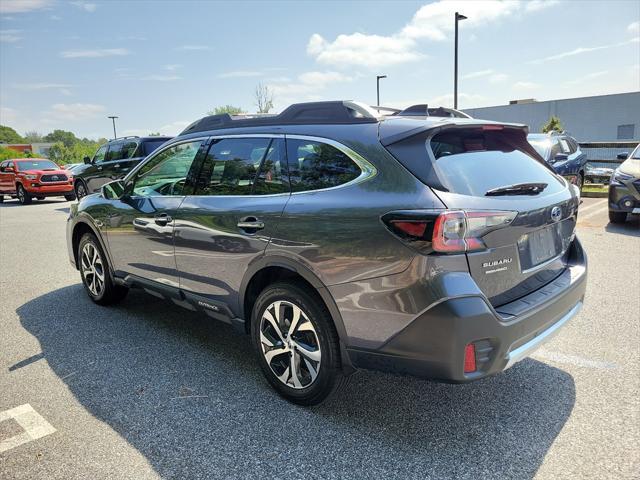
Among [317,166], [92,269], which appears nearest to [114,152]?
[92,269]

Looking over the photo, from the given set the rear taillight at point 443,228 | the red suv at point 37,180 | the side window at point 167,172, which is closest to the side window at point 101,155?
the red suv at point 37,180

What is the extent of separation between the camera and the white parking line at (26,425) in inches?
111

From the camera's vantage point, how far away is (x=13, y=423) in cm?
300

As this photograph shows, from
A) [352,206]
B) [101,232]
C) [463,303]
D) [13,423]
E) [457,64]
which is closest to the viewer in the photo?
[463,303]

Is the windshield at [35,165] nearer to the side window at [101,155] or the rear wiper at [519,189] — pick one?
the side window at [101,155]

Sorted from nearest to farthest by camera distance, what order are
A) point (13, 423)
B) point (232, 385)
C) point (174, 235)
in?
point (13, 423)
point (232, 385)
point (174, 235)

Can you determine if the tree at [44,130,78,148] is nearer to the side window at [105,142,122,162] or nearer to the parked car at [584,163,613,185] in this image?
the side window at [105,142,122,162]

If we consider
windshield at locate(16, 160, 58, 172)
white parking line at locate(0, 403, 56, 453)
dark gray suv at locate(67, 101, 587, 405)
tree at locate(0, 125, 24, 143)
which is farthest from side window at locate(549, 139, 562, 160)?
tree at locate(0, 125, 24, 143)

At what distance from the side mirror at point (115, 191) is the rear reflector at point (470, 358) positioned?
3450 millimetres

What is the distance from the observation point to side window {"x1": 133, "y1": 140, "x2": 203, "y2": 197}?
394 cm

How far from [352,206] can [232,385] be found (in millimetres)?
1583

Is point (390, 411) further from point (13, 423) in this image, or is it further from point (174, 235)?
point (13, 423)

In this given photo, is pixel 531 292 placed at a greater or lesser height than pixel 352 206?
lesser

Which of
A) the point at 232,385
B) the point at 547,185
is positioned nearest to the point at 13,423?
the point at 232,385
